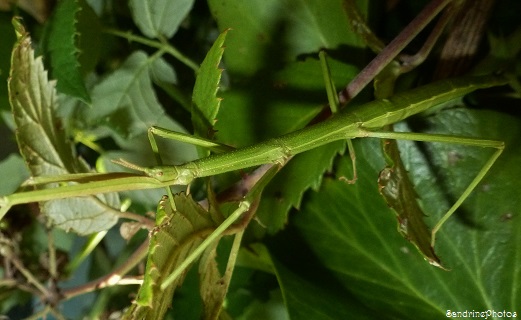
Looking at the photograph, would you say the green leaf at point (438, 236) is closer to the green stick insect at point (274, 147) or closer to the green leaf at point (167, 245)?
the green stick insect at point (274, 147)

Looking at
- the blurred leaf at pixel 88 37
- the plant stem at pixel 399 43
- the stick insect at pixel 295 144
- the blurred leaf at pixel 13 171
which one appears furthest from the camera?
the blurred leaf at pixel 13 171

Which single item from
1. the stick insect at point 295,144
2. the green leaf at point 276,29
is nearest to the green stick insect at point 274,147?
the stick insect at point 295,144

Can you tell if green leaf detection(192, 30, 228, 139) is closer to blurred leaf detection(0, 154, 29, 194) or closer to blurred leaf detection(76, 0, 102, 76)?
blurred leaf detection(76, 0, 102, 76)

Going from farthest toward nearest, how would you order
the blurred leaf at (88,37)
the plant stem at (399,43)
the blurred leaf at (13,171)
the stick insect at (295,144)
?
the blurred leaf at (13,171), the blurred leaf at (88,37), the plant stem at (399,43), the stick insect at (295,144)

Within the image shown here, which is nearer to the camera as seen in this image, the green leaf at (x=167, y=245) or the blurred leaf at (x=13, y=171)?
the green leaf at (x=167, y=245)

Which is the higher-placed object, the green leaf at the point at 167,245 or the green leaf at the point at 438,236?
the green leaf at the point at 167,245

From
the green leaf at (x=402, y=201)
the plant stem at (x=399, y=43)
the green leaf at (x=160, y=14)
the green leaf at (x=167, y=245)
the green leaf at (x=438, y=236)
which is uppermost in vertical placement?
the green leaf at (x=160, y=14)

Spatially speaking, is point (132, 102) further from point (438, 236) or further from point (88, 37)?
point (438, 236)
